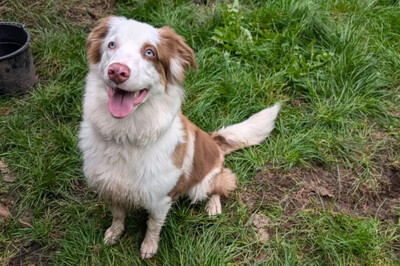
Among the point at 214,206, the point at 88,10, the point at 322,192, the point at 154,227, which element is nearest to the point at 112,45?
the point at 154,227

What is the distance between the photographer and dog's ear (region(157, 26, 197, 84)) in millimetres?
2305

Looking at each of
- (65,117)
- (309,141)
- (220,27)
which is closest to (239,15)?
(220,27)

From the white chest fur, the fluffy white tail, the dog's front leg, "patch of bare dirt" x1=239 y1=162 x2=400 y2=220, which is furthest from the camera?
the fluffy white tail

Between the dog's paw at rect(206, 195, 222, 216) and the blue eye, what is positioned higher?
the blue eye

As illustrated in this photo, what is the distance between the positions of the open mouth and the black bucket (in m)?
2.02

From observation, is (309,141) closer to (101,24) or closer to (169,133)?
(169,133)

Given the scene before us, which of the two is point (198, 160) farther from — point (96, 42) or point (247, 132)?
A: point (96, 42)

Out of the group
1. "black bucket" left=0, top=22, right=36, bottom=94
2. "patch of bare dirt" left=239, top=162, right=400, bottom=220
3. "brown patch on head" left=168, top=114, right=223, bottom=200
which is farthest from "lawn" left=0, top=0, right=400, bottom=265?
"brown patch on head" left=168, top=114, right=223, bottom=200

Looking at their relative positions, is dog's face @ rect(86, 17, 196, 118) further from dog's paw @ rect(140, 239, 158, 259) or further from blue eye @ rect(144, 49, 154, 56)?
dog's paw @ rect(140, 239, 158, 259)

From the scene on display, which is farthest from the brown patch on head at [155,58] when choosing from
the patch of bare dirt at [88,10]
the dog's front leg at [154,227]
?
the patch of bare dirt at [88,10]

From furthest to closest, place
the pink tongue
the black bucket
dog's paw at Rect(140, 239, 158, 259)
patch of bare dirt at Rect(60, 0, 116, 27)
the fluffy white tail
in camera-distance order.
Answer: patch of bare dirt at Rect(60, 0, 116, 27) < the black bucket < the fluffy white tail < dog's paw at Rect(140, 239, 158, 259) < the pink tongue

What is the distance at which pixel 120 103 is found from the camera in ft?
7.09

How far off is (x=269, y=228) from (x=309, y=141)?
0.89m

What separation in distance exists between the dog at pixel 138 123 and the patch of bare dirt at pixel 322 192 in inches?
25.8
